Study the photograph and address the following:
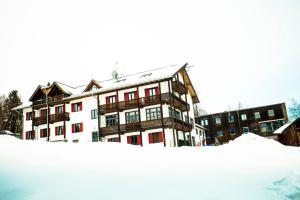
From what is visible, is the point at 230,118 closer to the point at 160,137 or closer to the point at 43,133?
the point at 160,137

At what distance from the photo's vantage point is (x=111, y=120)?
33.5 metres

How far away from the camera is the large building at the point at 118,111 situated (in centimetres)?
3044

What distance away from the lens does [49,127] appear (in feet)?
122

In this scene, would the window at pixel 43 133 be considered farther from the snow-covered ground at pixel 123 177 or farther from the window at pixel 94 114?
the snow-covered ground at pixel 123 177

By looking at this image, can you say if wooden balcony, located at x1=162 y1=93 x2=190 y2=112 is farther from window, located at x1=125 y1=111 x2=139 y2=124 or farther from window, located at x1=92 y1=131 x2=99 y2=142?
window, located at x1=92 y1=131 x2=99 y2=142

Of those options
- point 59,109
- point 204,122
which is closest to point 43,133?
point 59,109

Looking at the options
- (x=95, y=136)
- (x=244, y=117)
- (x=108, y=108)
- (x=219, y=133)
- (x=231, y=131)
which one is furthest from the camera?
(x=219, y=133)

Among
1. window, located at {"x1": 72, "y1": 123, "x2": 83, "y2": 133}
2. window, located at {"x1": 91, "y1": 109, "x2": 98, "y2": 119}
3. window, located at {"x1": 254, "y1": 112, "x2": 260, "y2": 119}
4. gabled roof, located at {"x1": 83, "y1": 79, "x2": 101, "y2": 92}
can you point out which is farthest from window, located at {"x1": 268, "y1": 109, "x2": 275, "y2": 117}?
window, located at {"x1": 72, "y1": 123, "x2": 83, "y2": 133}

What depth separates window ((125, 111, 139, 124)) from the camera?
32031mm

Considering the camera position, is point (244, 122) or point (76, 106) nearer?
point (76, 106)

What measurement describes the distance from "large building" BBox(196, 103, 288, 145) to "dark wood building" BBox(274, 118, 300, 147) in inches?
903

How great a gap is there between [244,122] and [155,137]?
100 feet

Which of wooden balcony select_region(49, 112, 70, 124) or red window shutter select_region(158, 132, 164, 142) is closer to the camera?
red window shutter select_region(158, 132, 164, 142)

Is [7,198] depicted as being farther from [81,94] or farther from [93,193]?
[81,94]
